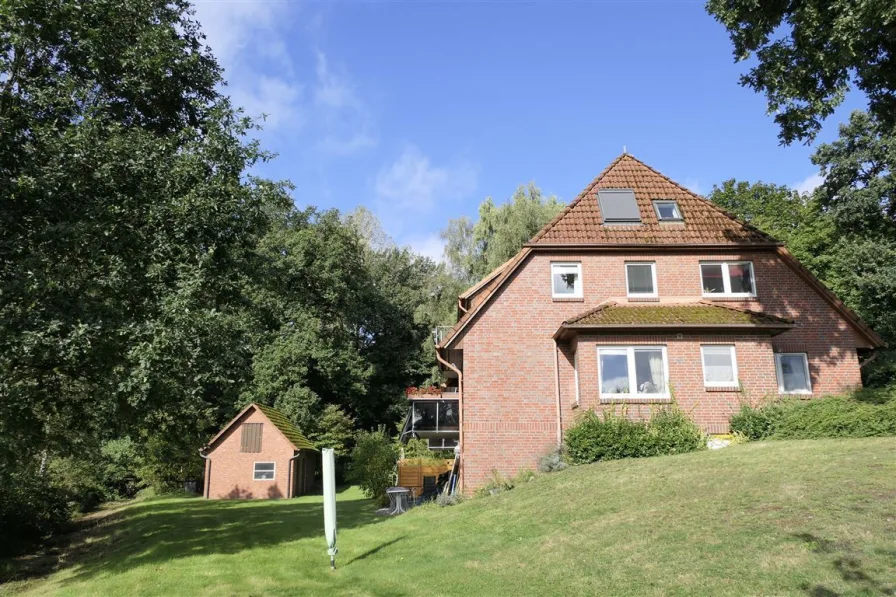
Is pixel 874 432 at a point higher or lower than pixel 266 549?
higher

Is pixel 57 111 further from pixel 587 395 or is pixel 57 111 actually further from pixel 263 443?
pixel 263 443

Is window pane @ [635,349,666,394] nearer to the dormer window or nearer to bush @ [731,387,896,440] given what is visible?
bush @ [731,387,896,440]

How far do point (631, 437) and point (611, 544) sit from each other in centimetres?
716

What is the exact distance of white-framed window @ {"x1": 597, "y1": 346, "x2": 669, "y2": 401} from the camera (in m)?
18.2

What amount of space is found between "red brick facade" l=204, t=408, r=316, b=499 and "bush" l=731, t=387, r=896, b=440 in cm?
2620

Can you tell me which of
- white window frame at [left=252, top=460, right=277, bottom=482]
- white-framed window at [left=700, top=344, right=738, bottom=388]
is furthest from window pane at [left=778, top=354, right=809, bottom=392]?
white window frame at [left=252, top=460, right=277, bottom=482]

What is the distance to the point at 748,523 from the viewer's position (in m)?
9.62

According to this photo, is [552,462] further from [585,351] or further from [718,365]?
[718,365]

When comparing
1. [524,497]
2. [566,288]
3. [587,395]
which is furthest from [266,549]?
[566,288]

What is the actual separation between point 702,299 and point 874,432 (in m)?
6.39

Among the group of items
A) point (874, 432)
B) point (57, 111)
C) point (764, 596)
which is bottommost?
point (764, 596)

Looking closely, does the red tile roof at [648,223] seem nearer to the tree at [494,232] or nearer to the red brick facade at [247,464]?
the tree at [494,232]

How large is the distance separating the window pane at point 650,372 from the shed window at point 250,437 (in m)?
25.1

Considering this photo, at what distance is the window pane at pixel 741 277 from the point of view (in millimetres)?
20703
